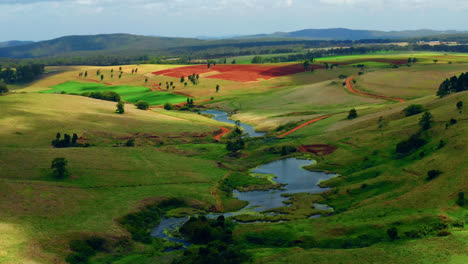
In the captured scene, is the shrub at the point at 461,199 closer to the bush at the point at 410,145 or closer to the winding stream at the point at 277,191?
the winding stream at the point at 277,191

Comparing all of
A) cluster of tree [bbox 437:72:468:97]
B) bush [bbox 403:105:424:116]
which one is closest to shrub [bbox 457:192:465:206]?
bush [bbox 403:105:424:116]

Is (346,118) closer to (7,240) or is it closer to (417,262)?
(417,262)

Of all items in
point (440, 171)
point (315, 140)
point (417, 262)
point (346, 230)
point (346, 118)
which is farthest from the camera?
point (346, 118)

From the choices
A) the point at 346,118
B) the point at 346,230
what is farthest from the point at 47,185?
the point at 346,118

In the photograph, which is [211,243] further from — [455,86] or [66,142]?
[455,86]

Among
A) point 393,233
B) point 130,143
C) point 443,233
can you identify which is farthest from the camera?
point 130,143

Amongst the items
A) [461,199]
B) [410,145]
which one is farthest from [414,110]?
[461,199]
